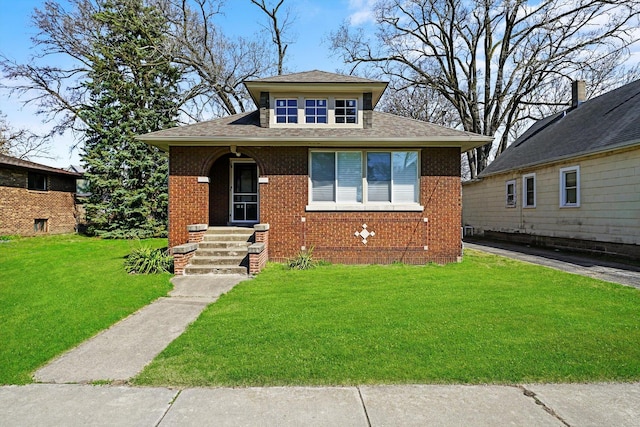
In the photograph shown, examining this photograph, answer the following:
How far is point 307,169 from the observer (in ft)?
33.7

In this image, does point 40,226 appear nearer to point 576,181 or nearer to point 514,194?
point 514,194

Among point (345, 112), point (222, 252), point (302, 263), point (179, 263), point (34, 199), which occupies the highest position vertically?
point (345, 112)

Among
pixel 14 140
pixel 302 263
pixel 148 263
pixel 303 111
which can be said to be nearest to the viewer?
pixel 148 263

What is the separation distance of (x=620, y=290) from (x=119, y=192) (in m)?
20.1

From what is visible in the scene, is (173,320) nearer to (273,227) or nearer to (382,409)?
(382,409)

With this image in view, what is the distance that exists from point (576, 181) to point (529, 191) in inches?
110

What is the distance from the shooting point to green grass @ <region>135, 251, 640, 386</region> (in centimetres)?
349

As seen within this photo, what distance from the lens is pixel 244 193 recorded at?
11.8 metres

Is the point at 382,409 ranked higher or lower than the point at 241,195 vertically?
lower

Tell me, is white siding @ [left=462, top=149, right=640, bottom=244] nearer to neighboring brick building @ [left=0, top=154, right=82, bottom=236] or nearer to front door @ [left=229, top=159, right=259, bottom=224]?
front door @ [left=229, top=159, right=259, bottom=224]

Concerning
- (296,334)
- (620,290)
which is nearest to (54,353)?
(296,334)

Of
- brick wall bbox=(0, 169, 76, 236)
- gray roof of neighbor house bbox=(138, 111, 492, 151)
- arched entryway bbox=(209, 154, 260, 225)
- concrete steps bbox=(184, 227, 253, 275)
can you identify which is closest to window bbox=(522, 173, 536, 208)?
gray roof of neighbor house bbox=(138, 111, 492, 151)

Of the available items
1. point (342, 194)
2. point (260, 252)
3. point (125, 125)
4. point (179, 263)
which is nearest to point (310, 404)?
point (260, 252)

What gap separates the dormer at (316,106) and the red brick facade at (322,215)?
120cm
